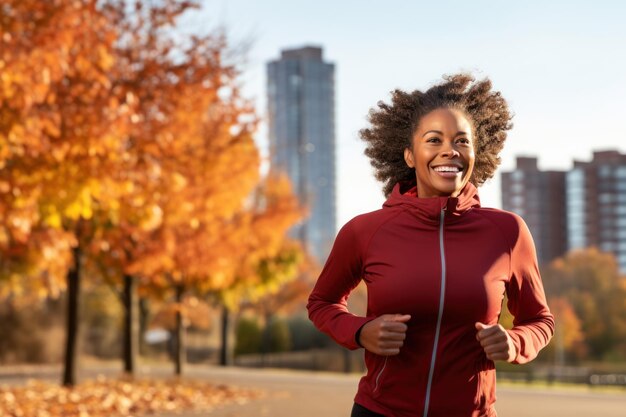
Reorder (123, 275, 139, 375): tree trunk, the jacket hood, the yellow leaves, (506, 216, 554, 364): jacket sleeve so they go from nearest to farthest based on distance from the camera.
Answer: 1. the jacket hood
2. (506, 216, 554, 364): jacket sleeve
3. the yellow leaves
4. (123, 275, 139, 375): tree trunk

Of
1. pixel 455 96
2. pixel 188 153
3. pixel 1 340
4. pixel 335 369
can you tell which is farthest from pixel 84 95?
pixel 335 369

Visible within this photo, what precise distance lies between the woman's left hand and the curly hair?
0.88 meters

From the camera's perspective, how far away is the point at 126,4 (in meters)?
18.5

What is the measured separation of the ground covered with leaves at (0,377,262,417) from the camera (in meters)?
15.0

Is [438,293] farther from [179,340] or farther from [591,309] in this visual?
[591,309]

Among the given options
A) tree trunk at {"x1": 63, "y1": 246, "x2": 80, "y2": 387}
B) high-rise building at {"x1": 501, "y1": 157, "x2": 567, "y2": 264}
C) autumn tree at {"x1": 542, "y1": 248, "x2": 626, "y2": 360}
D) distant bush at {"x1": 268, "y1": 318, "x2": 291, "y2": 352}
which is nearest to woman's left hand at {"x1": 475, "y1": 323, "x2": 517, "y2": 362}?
tree trunk at {"x1": 63, "y1": 246, "x2": 80, "y2": 387}

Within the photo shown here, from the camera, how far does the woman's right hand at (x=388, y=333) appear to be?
3.63 metres

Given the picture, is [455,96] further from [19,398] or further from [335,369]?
[335,369]

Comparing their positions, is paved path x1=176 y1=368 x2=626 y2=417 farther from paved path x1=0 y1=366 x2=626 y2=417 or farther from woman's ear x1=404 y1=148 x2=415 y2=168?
woman's ear x1=404 y1=148 x2=415 y2=168

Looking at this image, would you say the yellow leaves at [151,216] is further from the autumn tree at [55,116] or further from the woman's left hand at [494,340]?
the woman's left hand at [494,340]

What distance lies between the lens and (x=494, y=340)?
3.57m

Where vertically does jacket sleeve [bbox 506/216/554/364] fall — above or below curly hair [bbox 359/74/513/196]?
below

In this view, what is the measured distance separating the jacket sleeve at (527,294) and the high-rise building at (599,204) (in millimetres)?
166976

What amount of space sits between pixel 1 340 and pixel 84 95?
30797 mm
